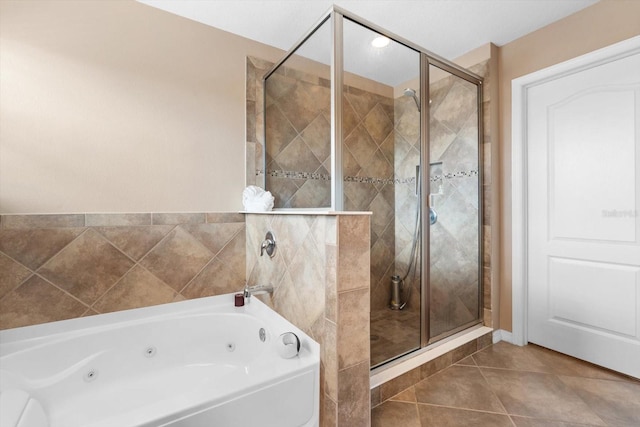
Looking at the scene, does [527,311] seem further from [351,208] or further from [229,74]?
[229,74]

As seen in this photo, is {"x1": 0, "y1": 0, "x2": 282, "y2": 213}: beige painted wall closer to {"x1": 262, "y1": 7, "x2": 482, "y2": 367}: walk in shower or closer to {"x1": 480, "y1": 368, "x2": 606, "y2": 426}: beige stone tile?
{"x1": 262, "y1": 7, "x2": 482, "y2": 367}: walk in shower

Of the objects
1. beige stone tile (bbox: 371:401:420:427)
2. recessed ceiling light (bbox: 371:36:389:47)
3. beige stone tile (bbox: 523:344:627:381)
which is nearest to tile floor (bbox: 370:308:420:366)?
beige stone tile (bbox: 371:401:420:427)

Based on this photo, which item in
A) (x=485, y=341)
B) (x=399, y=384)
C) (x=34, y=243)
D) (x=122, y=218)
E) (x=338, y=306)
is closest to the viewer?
(x=338, y=306)

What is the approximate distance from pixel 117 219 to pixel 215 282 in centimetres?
72

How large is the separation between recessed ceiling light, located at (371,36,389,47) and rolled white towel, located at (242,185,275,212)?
1145mm

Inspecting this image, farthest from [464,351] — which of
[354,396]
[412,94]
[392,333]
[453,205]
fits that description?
[412,94]

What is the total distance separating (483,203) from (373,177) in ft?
3.59

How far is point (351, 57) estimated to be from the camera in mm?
1626

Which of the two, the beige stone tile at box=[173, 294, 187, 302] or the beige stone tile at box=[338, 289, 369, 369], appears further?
the beige stone tile at box=[173, 294, 187, 302]

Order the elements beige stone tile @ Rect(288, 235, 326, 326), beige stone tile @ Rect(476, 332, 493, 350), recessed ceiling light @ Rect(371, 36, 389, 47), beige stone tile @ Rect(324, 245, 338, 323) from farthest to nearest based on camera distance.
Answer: beige stone tile @ Rect(476, 332, 493, 350)
recessed ceiling light @ Rect(371, 36, 389, 47)
beige stone tile @ Rect(288, 235, 326, 326)
beige stone tile @ Rect(324, 245, 338, 323)

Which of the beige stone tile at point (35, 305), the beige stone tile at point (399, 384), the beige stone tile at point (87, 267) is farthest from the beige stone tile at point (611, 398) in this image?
the beige stone tile at point (35, 305)

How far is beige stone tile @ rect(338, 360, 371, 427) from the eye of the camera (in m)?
1.24

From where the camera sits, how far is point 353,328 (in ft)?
4.17

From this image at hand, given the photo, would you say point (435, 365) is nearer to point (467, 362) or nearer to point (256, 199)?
point (467, 362)
